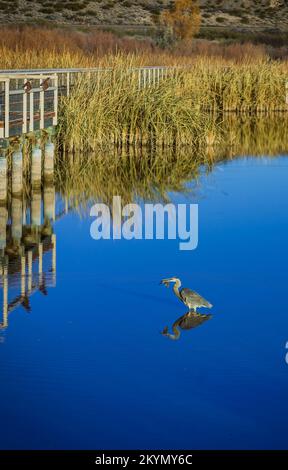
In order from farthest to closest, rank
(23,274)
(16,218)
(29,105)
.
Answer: (29,105) < (16,218) < (23,274)

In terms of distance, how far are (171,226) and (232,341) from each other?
17.6 feet

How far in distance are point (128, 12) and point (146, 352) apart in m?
67.3

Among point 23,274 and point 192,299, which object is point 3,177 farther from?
point 192,299

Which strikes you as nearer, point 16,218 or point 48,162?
point 16,218

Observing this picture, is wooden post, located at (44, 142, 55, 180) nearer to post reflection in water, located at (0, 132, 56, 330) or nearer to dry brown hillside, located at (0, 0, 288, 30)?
post reflection in water, located at (0, 132, 56, 330)

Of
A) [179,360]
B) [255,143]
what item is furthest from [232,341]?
[255,143]

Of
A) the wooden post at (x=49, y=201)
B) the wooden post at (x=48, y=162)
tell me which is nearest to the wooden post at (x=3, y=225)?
the wooden post at (x=49, y=201)

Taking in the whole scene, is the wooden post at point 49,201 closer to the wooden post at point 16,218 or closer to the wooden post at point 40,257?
the wooden post at point 16,218

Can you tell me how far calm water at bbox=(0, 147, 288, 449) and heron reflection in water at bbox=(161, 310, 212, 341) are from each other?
2.3 inches

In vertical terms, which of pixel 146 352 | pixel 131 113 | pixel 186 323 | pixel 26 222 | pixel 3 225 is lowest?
pixel 146 352

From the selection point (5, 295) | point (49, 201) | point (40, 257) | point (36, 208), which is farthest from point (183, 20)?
point (5, 295)

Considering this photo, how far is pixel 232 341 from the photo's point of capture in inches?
367

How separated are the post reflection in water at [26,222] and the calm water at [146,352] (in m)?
0.11

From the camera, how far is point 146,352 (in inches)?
355
